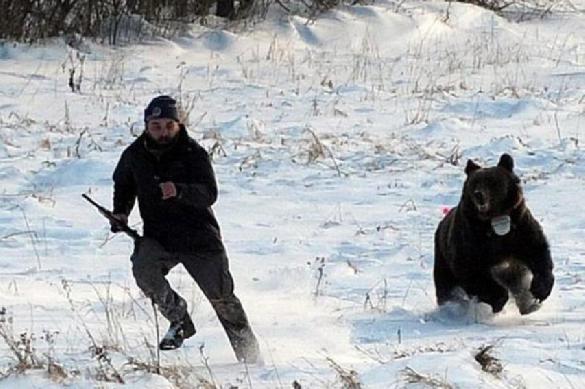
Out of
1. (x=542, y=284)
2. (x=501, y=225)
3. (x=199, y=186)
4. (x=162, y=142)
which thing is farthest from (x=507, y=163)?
(x=162, y=142)

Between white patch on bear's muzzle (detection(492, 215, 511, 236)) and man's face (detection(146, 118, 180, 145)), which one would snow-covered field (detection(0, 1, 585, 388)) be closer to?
white patch on bear's muzzle (detection(492, 215, 511, 236))

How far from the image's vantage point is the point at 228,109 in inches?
657

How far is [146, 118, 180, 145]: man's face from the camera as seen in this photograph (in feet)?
22.5

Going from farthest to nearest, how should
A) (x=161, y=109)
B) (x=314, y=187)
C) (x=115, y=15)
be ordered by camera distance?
1. (x=115, y=15)
2. (x=314, y=187)
3. (x=161, y=109)

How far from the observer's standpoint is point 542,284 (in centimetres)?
827

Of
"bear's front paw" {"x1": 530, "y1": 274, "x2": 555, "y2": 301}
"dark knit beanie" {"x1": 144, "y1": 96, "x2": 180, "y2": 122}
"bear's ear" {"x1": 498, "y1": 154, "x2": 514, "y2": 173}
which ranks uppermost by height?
"dark knit beanie" {"x1": 144, "y1": 96, "x2": 180, "y2": 122}

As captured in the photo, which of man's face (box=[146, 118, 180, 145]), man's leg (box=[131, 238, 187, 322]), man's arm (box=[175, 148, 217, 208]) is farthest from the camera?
man's leg (box=[131, 238, 187, 322])

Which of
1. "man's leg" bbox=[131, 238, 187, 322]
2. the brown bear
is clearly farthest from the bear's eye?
"man's leg" bbox=[131, 238, 187, 322]

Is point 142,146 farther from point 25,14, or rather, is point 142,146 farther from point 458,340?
point 25,14

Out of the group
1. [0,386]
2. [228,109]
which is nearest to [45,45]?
[228,109]

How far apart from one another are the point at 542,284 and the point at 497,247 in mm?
365

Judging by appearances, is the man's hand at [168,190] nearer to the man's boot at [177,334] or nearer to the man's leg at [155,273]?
the man's leg at [155,273]

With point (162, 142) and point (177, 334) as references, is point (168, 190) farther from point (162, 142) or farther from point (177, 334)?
point (177, 334)

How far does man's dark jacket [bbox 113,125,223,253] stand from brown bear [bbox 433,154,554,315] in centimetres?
199
